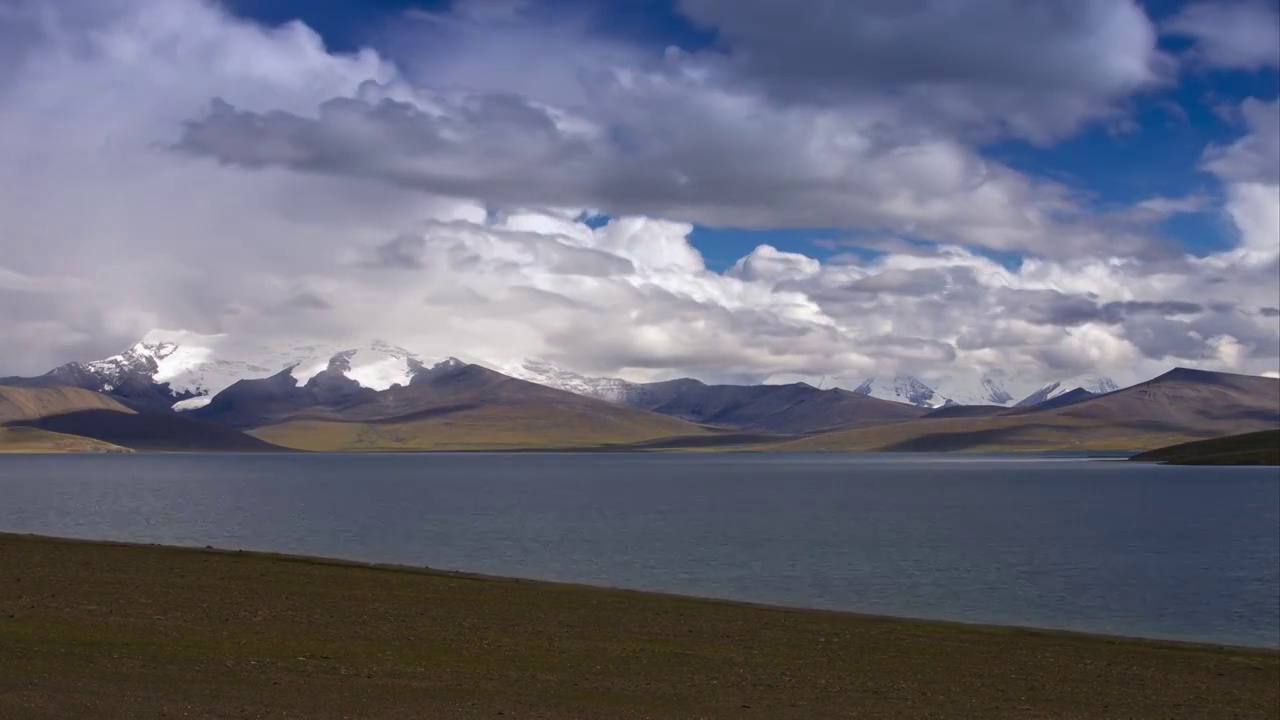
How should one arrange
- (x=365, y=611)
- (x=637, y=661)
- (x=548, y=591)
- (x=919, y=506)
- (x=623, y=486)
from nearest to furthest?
A: (x=637, y=661)
(x=365, y=611)
(x=548, y=591)
(x=919, y=506)
(x=623, y=486)

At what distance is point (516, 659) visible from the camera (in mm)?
27375

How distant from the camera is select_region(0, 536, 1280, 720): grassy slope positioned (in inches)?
850

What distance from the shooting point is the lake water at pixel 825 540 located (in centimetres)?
5009

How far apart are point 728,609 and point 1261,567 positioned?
3689 centimetres

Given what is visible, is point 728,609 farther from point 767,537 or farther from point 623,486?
point 623,486

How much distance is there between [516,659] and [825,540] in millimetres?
53288

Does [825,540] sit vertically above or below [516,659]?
below

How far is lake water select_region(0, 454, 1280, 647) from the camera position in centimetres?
5009

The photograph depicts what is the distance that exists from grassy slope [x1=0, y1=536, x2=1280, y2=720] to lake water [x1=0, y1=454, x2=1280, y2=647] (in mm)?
10373

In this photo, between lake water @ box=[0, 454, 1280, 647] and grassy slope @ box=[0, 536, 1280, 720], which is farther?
lake water @ box=[0, 454, 1280, 647]

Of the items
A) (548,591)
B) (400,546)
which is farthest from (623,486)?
(548,591)

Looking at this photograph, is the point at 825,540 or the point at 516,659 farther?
the point at 825,540

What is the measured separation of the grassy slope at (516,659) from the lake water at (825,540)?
34.0 ft

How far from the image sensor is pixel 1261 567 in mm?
63062
